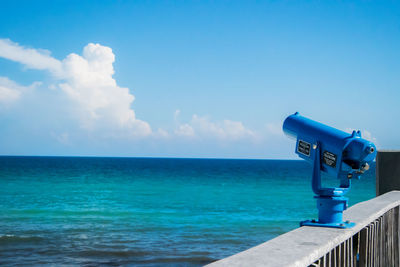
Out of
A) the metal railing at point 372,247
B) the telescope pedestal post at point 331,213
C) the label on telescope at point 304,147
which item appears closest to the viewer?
the metal railing at point 372,247

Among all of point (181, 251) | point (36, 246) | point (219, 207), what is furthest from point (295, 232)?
point (219, 207)

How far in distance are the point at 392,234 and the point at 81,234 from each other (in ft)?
43.0

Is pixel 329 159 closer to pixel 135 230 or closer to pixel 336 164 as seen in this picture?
pixel 336 164

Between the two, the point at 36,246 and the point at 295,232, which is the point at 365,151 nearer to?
the point at 295,232

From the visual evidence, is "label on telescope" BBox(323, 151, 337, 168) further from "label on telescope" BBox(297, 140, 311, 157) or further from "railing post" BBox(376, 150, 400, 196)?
"railing post" BBox(376, 150, 400, 196)

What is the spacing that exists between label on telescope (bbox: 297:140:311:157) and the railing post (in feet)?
6.15

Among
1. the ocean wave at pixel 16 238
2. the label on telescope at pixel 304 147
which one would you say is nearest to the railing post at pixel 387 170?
the label on telescope at pixel 304 147

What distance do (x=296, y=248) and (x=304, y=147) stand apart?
1.04 m

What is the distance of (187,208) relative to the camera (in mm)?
25562

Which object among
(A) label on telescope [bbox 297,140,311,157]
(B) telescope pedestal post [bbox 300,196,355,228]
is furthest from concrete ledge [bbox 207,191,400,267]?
(A) label on telescope [bbox 297,140,311,157]

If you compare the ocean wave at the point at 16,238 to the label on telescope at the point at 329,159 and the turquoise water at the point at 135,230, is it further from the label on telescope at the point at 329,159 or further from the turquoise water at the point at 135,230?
Answer: the label on telescope at the point at 329,159

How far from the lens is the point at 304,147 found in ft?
8.70

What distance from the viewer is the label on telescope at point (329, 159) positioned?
94.4 inches

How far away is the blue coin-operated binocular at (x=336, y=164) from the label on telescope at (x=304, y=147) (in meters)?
0.07
